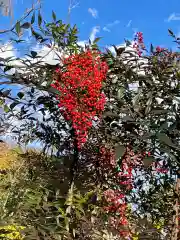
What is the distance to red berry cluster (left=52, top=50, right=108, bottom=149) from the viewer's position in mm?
2133

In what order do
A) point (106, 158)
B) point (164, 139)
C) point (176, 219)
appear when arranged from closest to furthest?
point (164, 139) → point (106, 158) → point (176, 219)

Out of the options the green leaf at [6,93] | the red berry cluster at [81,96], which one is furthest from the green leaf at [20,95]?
the red berry cluster at [81,96]

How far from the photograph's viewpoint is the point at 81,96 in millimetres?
2162

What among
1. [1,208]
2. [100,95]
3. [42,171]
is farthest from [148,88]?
[1,208]

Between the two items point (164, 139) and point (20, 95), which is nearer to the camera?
point (164, 139)

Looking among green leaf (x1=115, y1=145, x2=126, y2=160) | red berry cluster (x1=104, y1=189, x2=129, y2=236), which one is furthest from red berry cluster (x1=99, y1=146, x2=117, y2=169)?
green leaf (x1=115, y1=145, x2=126, y2=160)

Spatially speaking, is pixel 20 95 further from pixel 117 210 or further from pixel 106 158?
pixel 117 210

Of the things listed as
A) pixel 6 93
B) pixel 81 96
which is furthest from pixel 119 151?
pixel 6 93

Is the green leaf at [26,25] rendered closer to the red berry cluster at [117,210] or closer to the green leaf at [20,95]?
the green leaf at [20,95]

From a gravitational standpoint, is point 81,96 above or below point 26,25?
below

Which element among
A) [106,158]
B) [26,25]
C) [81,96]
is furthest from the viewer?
[106,158]

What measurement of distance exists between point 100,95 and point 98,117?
12 centimetres

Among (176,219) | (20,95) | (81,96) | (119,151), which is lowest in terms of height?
(176,219)

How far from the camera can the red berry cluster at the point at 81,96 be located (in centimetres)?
213
